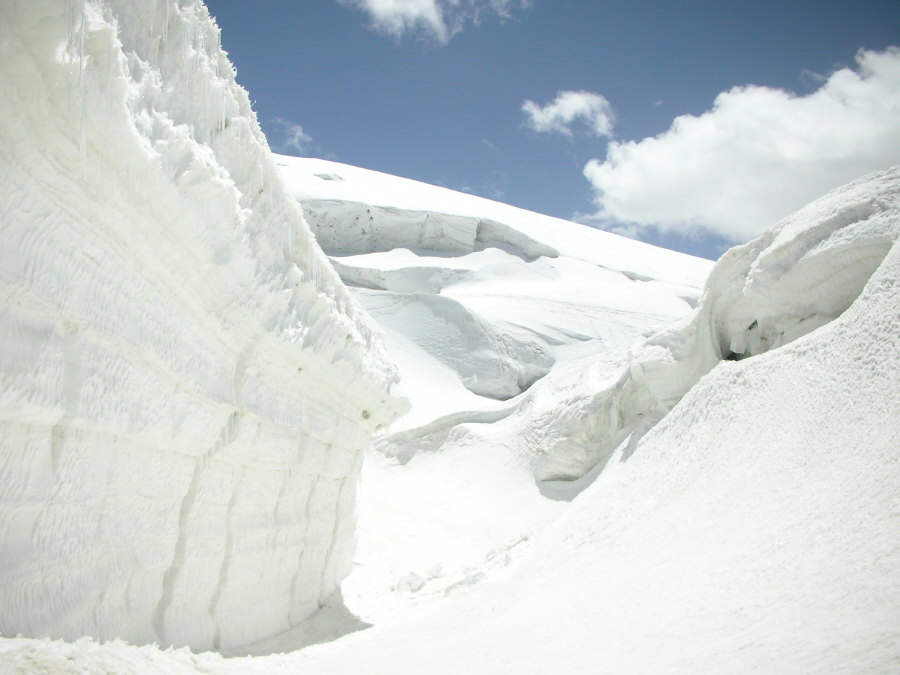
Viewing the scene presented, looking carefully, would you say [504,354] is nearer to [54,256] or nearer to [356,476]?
[356,476]

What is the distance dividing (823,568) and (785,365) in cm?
191

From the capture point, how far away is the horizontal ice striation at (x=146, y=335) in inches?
76.0

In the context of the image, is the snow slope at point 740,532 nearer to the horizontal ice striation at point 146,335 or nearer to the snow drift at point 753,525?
the snow drift at point 753,525

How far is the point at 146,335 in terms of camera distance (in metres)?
2.52

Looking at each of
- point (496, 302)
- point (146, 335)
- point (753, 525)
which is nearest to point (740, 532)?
point (753, 525)

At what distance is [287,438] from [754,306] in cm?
355

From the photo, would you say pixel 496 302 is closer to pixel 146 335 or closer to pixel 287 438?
pixel 287 438

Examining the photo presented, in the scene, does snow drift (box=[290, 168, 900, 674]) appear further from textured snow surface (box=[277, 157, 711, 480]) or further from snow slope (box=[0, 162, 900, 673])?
textured snow surface (box=[277, 157, 711, 480])

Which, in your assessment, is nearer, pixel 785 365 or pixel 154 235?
pixel 154 235

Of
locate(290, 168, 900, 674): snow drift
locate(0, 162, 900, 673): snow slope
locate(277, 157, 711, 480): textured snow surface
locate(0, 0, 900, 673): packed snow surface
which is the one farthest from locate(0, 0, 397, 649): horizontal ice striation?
locate(277, 157, 711, 480): textured snow surface

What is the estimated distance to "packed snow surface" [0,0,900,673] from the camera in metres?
1.94

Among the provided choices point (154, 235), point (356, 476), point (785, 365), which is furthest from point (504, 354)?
point (154, 235)

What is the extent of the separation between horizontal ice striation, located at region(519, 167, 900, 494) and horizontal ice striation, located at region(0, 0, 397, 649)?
3.02m

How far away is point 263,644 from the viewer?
11.7 ft
